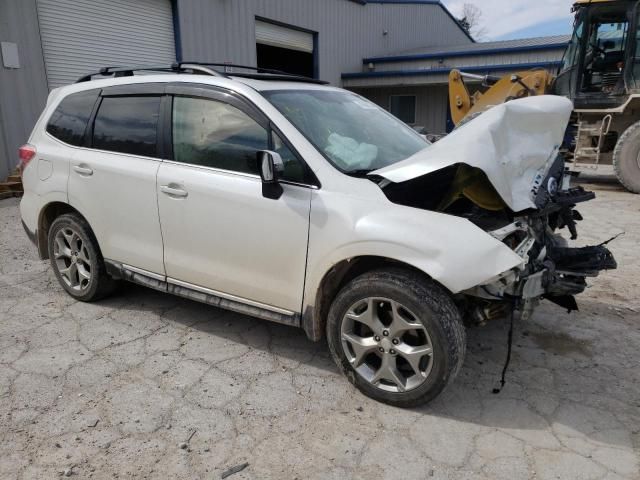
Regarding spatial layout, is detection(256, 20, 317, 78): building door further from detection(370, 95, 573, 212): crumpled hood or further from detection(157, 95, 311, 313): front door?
detection(370, 95, 573, 212): crumpled hood

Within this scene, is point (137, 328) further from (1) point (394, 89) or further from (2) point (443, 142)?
(1) point (394, 89)

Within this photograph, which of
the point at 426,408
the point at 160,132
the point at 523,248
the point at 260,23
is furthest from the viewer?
the point at 260,23

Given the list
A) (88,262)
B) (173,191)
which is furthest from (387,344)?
(88,262)

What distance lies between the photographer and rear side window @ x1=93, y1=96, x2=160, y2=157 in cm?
364

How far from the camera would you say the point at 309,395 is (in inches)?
120

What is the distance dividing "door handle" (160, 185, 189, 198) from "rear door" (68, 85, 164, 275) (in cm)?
11

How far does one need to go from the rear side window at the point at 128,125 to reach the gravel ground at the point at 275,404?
1373 millimetres

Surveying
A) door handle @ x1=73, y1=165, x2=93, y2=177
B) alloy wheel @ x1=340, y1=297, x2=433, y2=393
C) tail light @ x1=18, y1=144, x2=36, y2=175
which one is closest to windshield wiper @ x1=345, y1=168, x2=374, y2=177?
alloy wheel @ x1=340, y1=297, x2=433, y2=393

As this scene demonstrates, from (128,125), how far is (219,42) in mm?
10583

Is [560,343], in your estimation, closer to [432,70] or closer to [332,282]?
[332,282]

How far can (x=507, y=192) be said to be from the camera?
8.93 ft

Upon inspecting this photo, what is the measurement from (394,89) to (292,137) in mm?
19601

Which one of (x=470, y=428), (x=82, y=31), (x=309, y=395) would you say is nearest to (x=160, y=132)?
(x=309, y=395)

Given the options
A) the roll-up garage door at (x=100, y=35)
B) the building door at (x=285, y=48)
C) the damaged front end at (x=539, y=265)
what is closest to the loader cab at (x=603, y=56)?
the damaged front end at (x=539, y=265)
